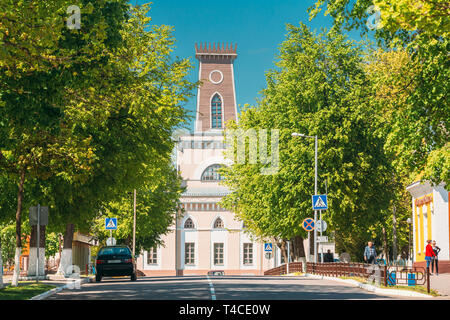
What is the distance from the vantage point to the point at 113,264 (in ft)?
107

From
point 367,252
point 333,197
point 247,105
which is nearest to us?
point 367,252

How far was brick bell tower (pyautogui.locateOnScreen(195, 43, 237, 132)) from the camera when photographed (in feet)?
345

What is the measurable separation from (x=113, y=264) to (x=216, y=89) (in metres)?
75.7

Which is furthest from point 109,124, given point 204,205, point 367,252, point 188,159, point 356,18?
point 188,159

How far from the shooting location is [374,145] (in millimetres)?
42625

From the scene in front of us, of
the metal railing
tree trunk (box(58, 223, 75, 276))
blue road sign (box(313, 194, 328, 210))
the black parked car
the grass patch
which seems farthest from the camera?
blue road sign (box(313, 194, 328, 210))

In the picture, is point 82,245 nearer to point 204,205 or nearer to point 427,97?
point 204,205

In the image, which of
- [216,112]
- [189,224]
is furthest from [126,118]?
[216,112]

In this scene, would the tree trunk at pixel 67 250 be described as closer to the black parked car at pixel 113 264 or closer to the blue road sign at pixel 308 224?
the black parked car at pixel 113 264

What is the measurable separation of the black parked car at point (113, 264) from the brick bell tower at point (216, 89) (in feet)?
228

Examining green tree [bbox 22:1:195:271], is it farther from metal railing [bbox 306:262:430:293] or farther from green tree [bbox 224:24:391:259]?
green tree [bbox 224:24:391:259]

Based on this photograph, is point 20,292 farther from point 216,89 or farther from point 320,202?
point 216,89

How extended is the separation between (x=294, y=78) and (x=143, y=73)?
15317mm

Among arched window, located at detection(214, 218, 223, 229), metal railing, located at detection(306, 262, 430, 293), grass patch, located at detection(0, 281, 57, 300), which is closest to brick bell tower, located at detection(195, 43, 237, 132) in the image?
arched window, located at detection(214, 218, 223, 229)
